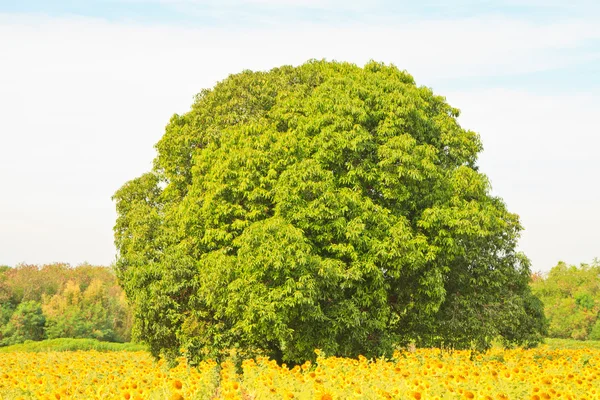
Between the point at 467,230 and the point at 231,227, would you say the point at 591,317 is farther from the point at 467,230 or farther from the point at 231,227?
the point at 231,227

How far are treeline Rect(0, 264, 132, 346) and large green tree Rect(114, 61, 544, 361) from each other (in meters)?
28.1

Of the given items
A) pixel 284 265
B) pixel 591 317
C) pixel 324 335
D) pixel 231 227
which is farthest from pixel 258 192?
pixel 591 317

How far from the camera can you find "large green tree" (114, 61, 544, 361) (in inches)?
754

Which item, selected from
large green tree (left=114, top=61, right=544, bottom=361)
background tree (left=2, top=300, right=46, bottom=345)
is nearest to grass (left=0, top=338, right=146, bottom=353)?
background tree (left=2, top=300, right=46, bottom=345)

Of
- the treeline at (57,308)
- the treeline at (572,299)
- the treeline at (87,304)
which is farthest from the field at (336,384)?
the treeline at (572,299)

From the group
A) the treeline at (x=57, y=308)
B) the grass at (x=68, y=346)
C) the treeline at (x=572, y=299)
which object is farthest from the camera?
the treeline at (x=572, y=299)

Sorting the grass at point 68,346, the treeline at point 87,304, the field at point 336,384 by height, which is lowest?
the grass at point 68,346

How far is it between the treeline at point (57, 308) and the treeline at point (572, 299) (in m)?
34.7

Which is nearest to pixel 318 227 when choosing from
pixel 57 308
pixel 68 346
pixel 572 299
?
pixel 68 346

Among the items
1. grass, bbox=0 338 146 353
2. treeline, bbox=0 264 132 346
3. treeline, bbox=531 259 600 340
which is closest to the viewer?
grass, bbox=0 338 146 353

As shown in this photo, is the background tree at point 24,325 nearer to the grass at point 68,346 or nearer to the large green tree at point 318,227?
the grass at point 68,346

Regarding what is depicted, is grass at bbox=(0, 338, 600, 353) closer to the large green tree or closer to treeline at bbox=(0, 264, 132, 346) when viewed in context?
treeline at bbox=(0, 264, 132, 346)

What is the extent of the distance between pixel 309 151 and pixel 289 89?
13.0 ft

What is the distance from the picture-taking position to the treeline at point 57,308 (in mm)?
51469
